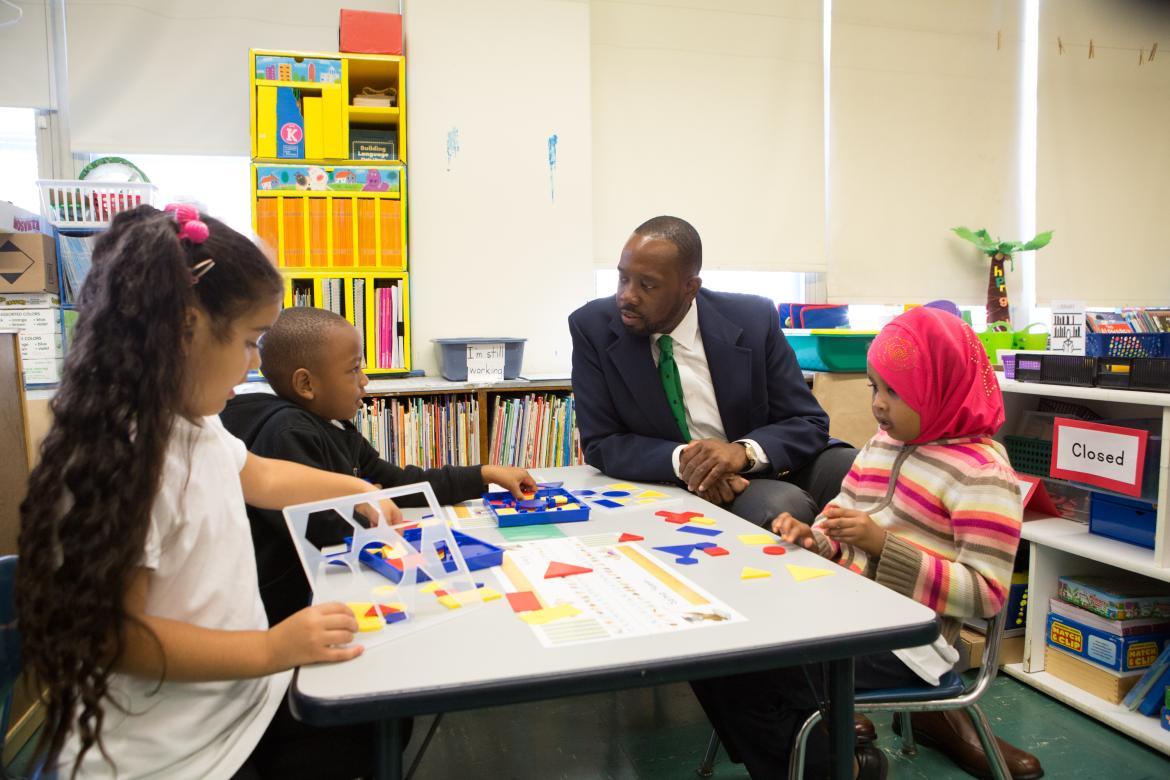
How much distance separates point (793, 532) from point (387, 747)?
0.70 metres

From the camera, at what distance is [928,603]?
123 cm

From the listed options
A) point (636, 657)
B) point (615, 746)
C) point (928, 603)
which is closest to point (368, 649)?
point (636, 657)

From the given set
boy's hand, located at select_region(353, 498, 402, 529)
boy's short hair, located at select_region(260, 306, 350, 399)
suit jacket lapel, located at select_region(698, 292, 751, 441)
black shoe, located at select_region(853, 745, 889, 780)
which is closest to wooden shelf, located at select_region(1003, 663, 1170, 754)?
black shoe, located at select_region(853, 745, 889, 780)

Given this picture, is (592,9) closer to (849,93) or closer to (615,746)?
(849,93)

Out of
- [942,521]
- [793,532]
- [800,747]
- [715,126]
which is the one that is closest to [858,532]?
[793,532]

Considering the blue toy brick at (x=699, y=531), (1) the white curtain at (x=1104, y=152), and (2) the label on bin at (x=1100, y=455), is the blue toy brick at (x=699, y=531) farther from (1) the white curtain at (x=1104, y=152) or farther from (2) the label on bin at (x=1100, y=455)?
(1) the white curtain at (x=1104, y=152)

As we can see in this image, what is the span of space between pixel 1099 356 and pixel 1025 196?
2.58 meters

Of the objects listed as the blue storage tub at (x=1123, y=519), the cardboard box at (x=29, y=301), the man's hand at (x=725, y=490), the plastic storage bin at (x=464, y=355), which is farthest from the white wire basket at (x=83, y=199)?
the blue storage tub at (x=1123, y=519)

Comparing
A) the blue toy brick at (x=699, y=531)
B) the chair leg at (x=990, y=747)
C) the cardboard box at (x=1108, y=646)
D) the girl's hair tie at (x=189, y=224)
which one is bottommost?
the cardboard box at (x=1108, y=646)

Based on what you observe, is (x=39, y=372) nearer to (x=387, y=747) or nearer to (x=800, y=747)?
(x=387, y=747)

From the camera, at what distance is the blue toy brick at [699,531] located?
128 cm

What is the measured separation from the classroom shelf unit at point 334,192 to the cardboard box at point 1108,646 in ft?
7.93

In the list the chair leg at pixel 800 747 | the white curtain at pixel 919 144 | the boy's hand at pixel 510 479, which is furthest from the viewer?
the white curtain at pixel 919 144

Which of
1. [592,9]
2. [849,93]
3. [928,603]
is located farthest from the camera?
[849,93]
